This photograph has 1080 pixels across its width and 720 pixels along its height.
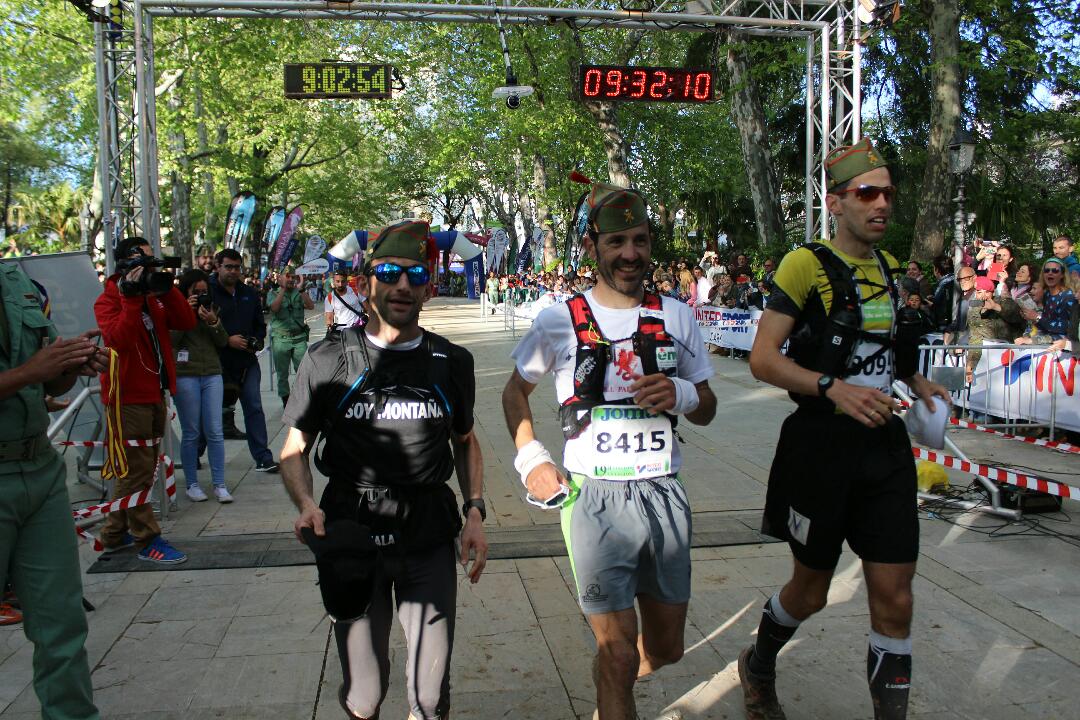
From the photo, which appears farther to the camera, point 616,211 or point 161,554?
point 161,554

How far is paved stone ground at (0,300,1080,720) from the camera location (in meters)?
3.62

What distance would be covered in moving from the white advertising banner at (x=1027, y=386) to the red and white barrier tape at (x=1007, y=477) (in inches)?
95.9

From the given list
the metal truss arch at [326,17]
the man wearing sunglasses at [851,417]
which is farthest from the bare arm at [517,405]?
the metal truss arch at [326,17]

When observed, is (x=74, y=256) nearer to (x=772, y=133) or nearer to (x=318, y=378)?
(x=318, y=378)

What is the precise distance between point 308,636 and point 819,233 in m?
13.1

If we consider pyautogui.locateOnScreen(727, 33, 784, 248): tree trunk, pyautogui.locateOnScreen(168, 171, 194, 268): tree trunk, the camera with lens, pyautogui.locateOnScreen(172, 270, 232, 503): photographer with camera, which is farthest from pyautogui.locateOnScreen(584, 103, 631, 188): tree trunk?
the camera with lens

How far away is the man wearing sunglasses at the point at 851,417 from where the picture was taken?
296cm

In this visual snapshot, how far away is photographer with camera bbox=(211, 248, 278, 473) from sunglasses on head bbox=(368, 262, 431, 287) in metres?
5.31

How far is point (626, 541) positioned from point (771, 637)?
95cm

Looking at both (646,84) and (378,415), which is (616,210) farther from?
(646,84)

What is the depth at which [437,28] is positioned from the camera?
2939 cm

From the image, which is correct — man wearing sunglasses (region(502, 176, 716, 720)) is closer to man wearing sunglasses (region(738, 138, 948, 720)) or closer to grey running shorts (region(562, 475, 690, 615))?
grey running shorts (region(562, 475, 690, 615))

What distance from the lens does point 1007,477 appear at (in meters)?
5.95

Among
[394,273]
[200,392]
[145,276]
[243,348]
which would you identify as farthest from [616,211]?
[243,348]
